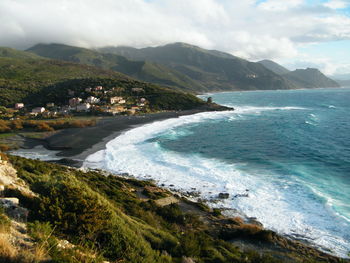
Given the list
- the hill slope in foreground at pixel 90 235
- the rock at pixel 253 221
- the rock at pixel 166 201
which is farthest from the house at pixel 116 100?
the hill slope in foreground at pixel 90 235

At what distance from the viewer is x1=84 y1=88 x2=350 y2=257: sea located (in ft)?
57.9

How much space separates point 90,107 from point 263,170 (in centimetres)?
7463

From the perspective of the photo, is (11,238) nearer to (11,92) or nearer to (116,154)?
(116,154)

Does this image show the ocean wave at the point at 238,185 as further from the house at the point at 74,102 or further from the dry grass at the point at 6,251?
the house at the point at 74,102

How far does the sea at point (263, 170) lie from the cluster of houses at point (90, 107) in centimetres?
3859

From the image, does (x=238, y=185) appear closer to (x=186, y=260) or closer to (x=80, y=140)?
(x=186, y=260)

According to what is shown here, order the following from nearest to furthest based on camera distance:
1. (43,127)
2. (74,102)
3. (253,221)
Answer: (253,221) < (43,127) < (74,102)

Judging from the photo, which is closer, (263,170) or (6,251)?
(6,251)

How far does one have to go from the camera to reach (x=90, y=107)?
87.8 metres

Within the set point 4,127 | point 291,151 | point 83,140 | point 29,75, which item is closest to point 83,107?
point 4,127

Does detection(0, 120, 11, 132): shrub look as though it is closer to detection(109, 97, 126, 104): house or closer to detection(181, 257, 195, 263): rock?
detection(109, 97, 126, 104): house

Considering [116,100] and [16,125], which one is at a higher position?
[116,100]

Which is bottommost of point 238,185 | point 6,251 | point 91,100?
point 238,185

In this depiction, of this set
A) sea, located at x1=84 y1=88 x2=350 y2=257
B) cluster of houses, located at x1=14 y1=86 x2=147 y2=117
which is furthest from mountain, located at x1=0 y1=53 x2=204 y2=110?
sea, located at x1=84 y1=88 x2=350 y2=257
